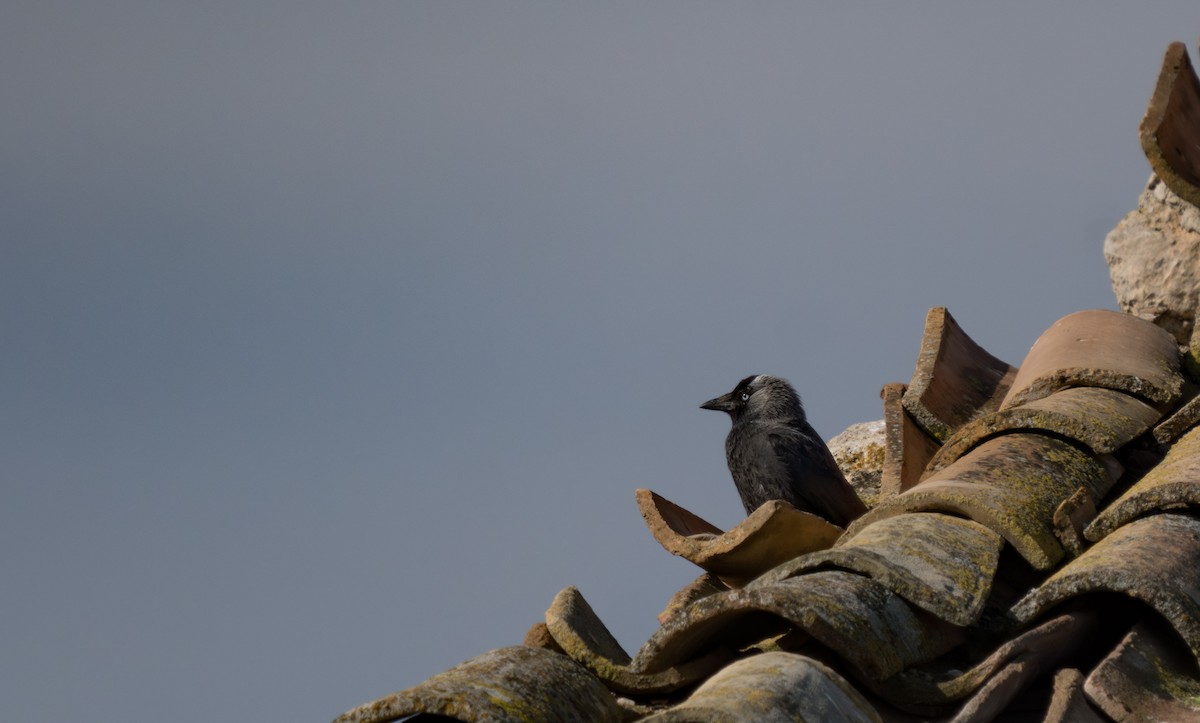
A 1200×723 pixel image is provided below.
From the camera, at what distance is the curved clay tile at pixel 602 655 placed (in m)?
3.13

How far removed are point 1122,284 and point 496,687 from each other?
3.76 metres

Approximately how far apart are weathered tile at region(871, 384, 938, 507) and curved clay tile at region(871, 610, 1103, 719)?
1449mm

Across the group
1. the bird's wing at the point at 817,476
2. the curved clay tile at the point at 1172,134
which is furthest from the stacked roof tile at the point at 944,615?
the bird's wing at the point at 817,476

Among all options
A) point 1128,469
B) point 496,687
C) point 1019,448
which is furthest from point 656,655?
point 1128,469

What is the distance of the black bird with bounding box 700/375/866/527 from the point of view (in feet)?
22.5

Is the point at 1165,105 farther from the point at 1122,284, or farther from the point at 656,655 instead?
the point at 656,655

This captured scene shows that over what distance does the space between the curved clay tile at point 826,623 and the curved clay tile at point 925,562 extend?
0.04 metres

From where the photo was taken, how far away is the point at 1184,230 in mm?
5410

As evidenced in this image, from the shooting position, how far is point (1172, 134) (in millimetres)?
4895

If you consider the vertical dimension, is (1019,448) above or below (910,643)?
above

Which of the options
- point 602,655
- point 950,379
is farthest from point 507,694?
point 950,379

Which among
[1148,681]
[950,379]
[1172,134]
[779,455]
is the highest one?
[779,455]

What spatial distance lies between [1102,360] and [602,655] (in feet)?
8.02

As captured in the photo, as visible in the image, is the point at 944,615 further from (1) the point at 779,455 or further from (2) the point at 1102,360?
(1) the point at 779,455
